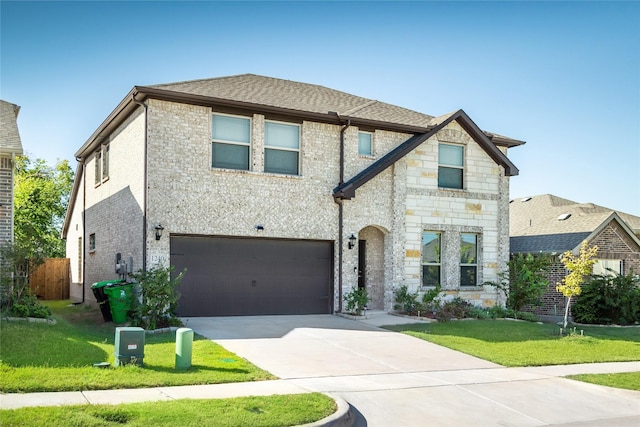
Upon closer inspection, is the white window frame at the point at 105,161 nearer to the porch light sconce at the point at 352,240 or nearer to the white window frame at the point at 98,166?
the white window frame at the point at 98,166

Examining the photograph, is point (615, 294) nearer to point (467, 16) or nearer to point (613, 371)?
point (613, 371)

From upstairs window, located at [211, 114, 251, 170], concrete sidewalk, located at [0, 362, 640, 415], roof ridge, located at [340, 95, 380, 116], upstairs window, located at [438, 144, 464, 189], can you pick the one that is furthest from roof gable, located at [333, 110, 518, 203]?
concrete sidewalk, located at [0, 362, 640, 415]

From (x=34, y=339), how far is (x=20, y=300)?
3.64 m

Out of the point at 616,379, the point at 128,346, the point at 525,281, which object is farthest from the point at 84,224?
the point at 616,379

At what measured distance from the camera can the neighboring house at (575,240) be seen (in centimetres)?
2250

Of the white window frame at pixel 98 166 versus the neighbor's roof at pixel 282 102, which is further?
the white window frame at pixel 98 166

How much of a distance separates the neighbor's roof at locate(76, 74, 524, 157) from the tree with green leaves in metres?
16.5

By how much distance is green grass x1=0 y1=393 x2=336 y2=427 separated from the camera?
701 cm

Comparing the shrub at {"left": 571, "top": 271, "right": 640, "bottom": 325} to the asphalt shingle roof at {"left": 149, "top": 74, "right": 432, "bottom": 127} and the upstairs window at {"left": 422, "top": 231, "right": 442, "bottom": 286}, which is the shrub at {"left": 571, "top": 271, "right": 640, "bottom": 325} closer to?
the upstairs window at {"left": 422, "top": 231, "right": 442, "bottom": 286}

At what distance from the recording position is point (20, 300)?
14875 mm

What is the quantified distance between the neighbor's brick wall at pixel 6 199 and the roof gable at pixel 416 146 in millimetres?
8877

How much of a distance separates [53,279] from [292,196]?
1426 cm

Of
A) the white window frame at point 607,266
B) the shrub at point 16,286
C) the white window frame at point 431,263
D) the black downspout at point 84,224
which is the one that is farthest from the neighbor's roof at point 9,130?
the white window frame at point 607,266

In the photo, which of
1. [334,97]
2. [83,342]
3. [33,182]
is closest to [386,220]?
[334,97]
